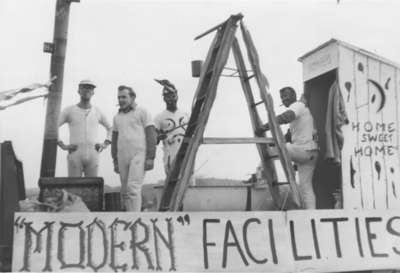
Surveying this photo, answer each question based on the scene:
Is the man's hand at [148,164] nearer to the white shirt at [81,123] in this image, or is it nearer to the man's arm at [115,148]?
the man's arm at [115,148]

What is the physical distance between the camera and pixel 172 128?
7.29m

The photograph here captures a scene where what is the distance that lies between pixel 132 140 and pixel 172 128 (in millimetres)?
699

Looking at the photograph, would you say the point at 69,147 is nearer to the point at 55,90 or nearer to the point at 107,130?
the point at 107,130

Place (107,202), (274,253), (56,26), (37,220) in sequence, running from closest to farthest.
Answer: (37,220) → (274,253) → (107,202) → (56,26)

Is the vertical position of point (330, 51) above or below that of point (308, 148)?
above

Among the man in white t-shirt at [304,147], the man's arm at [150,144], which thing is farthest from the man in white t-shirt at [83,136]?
the man in white t-shirt at [304,147]

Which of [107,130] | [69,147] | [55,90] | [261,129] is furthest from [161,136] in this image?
[55,90]

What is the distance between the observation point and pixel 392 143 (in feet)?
19.6

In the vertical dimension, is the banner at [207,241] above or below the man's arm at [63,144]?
below

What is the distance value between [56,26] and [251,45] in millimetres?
3904

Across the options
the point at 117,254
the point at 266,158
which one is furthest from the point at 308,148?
the point at 117,254

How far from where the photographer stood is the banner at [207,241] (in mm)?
4586

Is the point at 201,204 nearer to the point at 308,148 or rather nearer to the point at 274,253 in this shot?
the point at 274,253

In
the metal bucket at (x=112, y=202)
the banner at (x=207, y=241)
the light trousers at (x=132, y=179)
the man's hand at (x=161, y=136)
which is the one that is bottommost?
the banner at (x=207, y=241)
